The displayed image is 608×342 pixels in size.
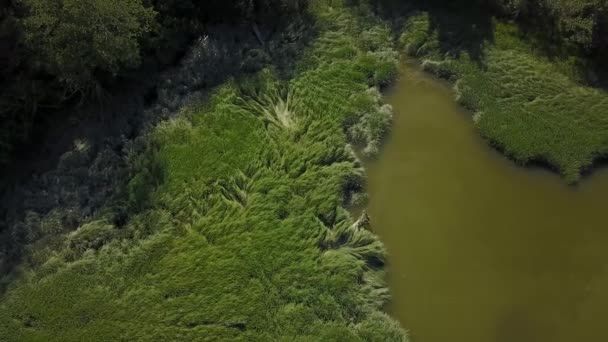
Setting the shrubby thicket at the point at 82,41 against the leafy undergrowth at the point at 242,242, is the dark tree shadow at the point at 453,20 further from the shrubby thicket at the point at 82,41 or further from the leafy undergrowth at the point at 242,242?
the shrubby thicket at the point at 82,41

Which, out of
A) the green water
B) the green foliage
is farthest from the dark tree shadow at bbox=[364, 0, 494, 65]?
the green foliage

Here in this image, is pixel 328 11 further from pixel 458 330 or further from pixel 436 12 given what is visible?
pixel 458 330

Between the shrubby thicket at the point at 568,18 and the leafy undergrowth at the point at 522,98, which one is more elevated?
the shrubby thicket at the point at 568,18

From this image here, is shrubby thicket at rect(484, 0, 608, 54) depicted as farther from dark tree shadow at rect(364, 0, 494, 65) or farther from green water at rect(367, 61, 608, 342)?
green water at rect(367, 61, 608, 342)

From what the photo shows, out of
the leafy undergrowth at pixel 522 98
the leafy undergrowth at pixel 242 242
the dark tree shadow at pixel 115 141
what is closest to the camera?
the leafy undergrowth at pixel 242 242

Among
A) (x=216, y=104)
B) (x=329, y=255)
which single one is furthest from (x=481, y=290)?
(x=216, y=104)

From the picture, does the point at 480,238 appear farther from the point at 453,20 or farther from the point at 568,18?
the point at 568,18

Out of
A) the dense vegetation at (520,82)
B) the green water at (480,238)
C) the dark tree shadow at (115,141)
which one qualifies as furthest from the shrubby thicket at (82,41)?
the green water at (480,238)
